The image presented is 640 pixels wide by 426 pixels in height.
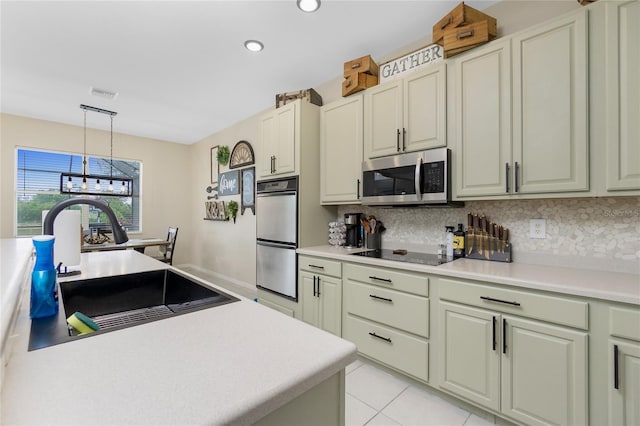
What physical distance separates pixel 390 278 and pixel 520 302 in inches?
31.0

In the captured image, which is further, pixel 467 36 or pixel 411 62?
pixel 411 62

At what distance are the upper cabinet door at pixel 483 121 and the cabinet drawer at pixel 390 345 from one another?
3.61 feet

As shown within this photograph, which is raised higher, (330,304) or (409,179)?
(409,179)

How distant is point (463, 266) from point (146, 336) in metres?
1.79

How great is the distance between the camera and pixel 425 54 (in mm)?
2289

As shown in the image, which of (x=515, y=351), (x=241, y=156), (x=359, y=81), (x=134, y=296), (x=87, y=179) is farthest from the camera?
(x=87, y=179)

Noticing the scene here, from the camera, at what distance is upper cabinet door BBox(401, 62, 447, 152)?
211cm

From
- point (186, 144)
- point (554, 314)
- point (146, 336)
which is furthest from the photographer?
point (186, 144)

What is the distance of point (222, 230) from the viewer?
17.1 ft

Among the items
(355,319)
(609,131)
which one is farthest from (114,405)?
(609,131)

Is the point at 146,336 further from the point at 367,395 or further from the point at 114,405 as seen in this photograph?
the point at 367,395

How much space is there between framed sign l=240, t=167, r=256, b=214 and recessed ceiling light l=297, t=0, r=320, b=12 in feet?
8.56

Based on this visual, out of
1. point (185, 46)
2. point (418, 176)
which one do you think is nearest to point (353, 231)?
point (418, 176)

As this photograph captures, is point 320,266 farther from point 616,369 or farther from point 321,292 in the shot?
point 616,369
